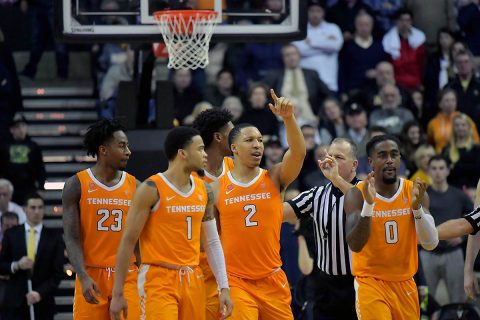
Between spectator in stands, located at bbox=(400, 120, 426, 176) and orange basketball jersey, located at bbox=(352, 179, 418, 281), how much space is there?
608cm

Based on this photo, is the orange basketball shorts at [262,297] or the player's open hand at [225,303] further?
the orange basketball shorts at [262,297]

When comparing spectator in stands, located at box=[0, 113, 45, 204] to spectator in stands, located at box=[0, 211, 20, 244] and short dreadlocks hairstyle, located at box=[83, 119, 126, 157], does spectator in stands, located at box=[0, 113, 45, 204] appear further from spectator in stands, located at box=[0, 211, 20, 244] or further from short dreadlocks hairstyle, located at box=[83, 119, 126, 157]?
short dreadlocks hairstyle, located at box=[83, 119, 126, 157]

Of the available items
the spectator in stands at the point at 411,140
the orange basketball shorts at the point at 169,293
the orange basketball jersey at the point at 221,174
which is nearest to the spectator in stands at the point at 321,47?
the spectator in stands at the point at 411,140

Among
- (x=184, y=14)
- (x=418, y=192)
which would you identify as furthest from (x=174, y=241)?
(x=184, y=14)

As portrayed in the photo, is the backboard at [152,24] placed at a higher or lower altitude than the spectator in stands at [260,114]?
higher

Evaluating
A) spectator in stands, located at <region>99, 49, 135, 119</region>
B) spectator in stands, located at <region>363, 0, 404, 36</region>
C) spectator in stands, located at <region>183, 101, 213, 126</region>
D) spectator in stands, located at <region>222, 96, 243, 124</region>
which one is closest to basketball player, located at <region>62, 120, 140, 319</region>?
spectator in stands, located at <region>183, 101, 213, 126</region>

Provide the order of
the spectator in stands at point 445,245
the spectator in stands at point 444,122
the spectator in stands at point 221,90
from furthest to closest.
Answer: the spectator in stands at point 221,90, the spectator in stands at point 444,122, the spectator in stands at point 445,245

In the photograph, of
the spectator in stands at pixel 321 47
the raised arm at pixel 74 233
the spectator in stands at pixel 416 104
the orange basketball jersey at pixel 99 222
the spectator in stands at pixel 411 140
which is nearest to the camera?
the raised arm at pixel 74 233

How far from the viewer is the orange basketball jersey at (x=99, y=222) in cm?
998

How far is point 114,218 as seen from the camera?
10031 millimetres

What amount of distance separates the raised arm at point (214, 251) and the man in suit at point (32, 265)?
493 centimetres

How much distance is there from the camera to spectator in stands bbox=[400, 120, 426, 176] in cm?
1617

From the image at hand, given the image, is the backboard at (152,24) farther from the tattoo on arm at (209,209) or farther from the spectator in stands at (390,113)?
the spectator in stands at (390,113)

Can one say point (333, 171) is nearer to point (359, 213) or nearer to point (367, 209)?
point (359, 213)
